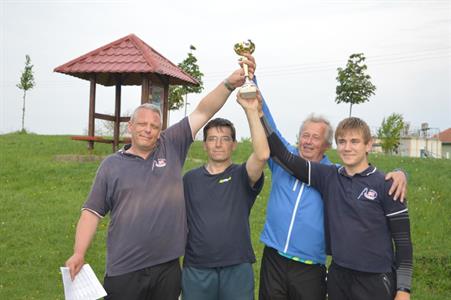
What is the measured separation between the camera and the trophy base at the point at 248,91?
3240 millimetres

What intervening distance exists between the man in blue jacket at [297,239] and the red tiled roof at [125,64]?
9255mm

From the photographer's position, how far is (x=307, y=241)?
335 centimetres

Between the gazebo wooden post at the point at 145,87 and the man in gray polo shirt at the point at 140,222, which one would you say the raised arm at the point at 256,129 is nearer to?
the man in gray polo shirt at the point at 140,222

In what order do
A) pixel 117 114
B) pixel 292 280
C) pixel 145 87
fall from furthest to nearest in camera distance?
pixel 117 114
pixel 145 87
pixel 292 280

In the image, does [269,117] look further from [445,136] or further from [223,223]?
[445,136]

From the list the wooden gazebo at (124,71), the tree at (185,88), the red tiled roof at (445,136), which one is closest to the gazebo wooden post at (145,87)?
the wooden gazebo at (124,71)

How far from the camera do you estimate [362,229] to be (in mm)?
3113

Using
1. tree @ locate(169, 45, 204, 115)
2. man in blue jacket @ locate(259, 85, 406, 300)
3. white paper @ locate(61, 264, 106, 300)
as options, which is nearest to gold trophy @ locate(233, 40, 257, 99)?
man in blue jacket @ locate(259, 85, 406, 300)

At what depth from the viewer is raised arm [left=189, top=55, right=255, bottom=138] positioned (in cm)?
354

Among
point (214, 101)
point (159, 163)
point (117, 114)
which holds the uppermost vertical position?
point (117, 114)

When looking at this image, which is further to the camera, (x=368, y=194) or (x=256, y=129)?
(x=256, y=129)

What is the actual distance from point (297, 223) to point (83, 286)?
147cm

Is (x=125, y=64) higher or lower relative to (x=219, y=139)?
higher

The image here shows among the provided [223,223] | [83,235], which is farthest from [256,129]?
[83,235]
